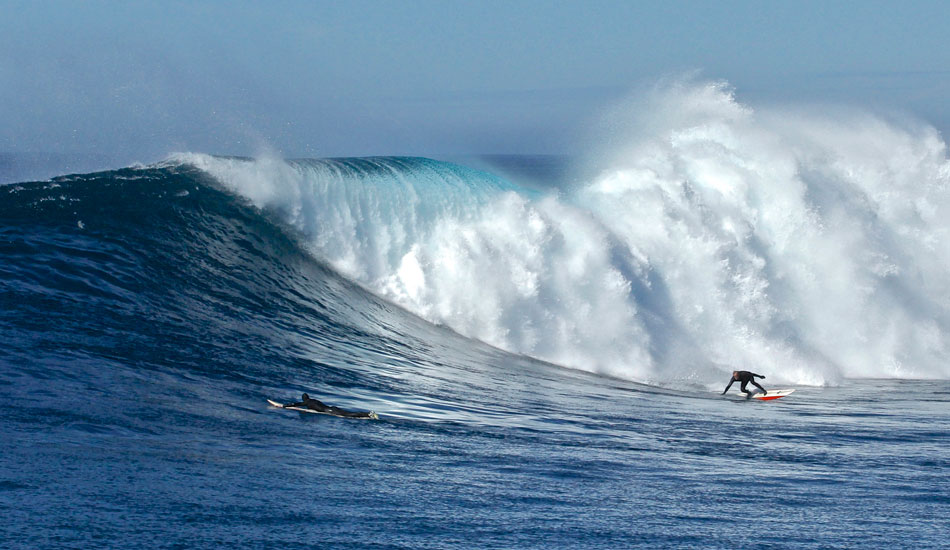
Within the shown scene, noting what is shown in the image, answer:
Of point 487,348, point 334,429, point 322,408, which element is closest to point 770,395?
point 487,348

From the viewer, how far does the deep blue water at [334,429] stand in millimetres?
6582

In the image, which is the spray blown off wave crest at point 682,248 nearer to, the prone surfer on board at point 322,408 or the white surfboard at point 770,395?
the white surfboard at point 770,395

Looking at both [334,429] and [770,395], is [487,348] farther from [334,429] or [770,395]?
[334,429]

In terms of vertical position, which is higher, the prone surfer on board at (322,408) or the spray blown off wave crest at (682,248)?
the spray blown off wave crest at (682,248)

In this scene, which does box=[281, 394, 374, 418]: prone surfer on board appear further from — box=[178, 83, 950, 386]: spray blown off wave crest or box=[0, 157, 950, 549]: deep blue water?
box=[178, 83, 950, 386]: spray blown off wave crest

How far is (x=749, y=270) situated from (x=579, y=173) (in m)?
6.30

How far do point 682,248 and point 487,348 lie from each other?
521cm

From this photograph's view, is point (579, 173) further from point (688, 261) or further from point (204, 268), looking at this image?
point (204, 268)

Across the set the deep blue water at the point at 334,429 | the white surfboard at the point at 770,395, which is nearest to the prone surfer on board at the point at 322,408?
the deep blue water at the point at 334,429

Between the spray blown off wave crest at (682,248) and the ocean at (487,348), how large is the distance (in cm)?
6

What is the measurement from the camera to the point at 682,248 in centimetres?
1933

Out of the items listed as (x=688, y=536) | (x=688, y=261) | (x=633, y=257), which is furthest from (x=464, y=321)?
Answer: (x=688, y=536)

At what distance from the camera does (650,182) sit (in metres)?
20.2

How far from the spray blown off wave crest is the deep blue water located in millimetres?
1396
